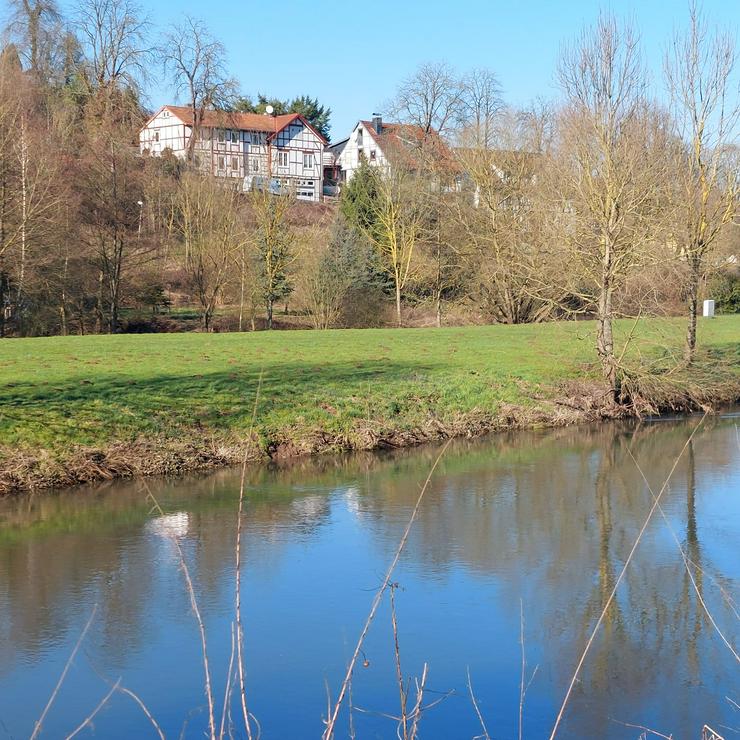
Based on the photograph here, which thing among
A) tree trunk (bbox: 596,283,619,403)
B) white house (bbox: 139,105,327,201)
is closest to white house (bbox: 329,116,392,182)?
white house (bbox: 139,105,327,201)

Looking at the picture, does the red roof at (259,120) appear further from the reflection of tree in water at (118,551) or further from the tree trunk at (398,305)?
the reflection of tree in water at (118,551)

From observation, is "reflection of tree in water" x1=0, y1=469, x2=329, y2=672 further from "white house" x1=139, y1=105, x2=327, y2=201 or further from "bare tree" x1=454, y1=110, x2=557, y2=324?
"white house" x1=139, y1=105, x2=327, y2=201

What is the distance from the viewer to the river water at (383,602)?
666 cm

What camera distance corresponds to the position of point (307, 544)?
35.5 feet

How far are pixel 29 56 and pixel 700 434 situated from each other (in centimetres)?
4095

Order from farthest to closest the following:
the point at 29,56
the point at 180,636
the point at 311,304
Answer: the point at 29,56 < the point at 311,304 < the point at 180,636

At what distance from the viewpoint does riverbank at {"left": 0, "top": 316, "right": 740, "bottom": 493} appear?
14.4 metres

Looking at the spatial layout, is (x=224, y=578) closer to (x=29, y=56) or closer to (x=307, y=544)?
(x=307, y=544)

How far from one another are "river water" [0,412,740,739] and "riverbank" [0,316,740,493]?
91cm

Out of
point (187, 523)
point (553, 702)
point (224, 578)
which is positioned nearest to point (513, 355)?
point (187, 523)

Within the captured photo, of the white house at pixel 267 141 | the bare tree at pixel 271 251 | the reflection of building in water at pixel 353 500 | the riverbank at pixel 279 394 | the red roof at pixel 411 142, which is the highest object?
the white house at pixel 267 141

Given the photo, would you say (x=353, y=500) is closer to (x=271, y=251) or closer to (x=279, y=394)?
(x=279, y=394)

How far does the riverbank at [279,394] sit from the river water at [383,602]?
91 centimetres

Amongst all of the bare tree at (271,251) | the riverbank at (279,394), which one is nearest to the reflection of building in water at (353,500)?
the riverbank at (279,394)
